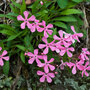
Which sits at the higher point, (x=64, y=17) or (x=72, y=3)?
(x=72, y=3)

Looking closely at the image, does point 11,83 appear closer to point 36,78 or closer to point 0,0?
point 36,78

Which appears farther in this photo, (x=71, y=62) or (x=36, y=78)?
(x=36, y=78)

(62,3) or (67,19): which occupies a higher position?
(62,3)

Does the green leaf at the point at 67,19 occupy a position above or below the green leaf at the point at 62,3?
below

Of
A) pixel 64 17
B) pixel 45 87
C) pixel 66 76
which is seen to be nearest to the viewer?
pixel 45 87

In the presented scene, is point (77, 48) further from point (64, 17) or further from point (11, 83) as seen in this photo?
point (11, 83)

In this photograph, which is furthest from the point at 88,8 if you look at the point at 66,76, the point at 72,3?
the point at 66,76

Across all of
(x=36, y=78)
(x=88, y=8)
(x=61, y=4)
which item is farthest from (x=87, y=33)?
(x=36, y=78)

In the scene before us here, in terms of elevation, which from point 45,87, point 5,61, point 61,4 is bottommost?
point 45,87

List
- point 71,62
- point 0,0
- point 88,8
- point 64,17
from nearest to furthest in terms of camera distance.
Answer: point 71,62
point 64,17
point 0,0
point 88,8

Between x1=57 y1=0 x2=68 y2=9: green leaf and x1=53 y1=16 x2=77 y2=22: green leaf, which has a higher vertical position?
x1=57 y1=0 x2=68 y2=9: green leaf
